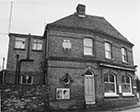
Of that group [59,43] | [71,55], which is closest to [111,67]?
[71,55]

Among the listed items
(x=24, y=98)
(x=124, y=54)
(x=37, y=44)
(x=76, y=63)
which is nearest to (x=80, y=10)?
(x=37, y=44)

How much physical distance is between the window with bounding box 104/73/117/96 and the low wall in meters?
6.47

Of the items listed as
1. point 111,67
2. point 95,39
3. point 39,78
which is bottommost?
point 39,78

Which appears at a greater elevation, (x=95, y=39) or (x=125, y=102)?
(x=95, y=39)

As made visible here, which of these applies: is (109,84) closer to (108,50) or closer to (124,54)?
(108,50)

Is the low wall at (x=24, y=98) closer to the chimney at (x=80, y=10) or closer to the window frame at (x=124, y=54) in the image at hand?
the chimney at (x=80, y=10)

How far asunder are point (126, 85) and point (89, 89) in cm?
579

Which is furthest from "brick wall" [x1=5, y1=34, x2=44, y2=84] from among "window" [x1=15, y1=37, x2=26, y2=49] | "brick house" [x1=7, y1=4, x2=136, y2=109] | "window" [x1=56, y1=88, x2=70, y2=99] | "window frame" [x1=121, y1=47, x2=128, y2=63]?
"window frame" [x1=121, y1=47, x2=128, y2=63]

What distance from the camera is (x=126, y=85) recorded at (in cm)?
1878

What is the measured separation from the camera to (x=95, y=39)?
1680 cm

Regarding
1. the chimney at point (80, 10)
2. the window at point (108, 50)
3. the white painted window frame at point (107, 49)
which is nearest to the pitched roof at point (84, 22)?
the chimney at point (80, 10)

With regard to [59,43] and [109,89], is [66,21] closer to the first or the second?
[59,43]

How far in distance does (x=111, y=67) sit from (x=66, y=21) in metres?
6.71

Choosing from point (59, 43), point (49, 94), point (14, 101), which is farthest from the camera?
point (59, 43)
